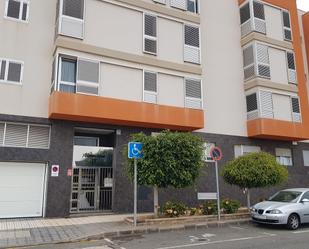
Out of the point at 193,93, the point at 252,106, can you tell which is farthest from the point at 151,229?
A: the point at 252,106

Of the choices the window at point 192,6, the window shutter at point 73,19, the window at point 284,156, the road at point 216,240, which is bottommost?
the road at point 216,240

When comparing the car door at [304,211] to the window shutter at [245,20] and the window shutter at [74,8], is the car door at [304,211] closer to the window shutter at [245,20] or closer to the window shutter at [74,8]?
the window shutter at [245,20]

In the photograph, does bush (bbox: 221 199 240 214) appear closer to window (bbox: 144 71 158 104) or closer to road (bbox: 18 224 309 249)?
road (bbox: 18 224 309 249)

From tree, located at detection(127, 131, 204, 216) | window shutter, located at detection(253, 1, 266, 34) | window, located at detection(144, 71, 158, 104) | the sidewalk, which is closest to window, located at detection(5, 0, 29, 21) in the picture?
window, located at detection(144, 71, 158, 104)

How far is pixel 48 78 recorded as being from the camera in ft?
50.1

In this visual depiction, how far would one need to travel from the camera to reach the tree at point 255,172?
47.6ft

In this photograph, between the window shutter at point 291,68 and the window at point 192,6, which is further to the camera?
the window shutter at point 291,68

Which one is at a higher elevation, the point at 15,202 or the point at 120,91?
the point at 120,91

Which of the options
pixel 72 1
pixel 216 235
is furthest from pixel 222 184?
pixel 72 1

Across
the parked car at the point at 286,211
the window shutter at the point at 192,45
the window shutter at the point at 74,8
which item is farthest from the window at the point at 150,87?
the parked car at the point at 286,211

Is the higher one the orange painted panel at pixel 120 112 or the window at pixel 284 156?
the orange painted panel at pixel 120 112

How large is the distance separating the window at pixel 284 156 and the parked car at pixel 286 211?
8538mm

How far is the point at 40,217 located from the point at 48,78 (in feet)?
21.3

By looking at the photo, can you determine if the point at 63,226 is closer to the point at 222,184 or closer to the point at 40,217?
the point at 40,217
